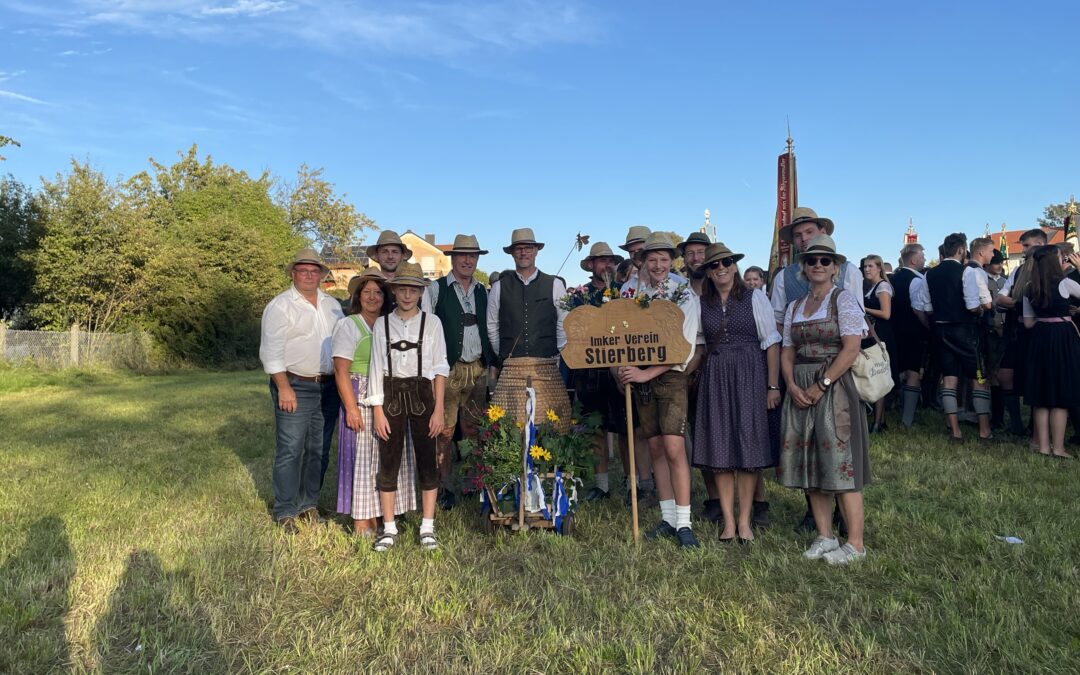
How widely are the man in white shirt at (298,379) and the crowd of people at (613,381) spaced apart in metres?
0.01

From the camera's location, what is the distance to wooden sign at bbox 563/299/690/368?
466cm

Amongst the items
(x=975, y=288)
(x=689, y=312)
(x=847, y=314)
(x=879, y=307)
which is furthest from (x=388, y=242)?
(x=975, y=288)

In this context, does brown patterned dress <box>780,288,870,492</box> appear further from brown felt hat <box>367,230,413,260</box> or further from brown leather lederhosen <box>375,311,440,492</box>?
brown felt hat <box>367,230,413,260</box>

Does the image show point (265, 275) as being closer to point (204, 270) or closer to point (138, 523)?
point (204, 270)

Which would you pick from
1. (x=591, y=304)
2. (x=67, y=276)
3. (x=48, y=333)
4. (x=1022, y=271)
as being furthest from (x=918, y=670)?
(x=67, y=276)

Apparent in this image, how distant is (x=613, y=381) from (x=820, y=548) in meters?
1.99

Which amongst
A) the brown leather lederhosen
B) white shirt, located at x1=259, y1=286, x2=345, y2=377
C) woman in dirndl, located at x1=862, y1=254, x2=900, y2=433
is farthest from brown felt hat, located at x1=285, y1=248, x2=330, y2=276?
woman in dirndl, located at x1=862, y1=254, x2=900, y2=433

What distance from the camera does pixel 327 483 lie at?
671cm

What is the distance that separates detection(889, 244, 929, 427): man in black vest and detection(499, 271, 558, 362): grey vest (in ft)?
17.2

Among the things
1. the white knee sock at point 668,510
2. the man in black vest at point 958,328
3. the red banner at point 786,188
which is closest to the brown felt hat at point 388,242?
the white knee sock at point 668,510

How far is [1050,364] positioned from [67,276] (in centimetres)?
2568

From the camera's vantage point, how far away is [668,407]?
4.76 metres

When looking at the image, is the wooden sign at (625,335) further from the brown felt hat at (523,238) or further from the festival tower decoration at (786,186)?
the festival tower decoration at (786,186)

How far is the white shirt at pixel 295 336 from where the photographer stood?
5168 millimetres
